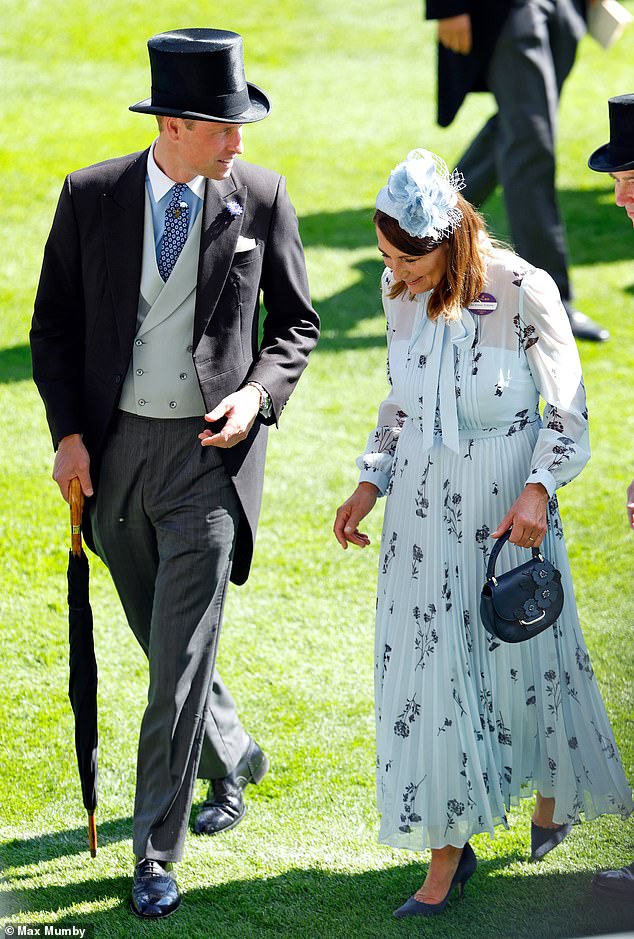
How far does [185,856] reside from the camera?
404 cm

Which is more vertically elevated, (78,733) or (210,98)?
(210,98)

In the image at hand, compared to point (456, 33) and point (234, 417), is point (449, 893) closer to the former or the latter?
point (234, 417)

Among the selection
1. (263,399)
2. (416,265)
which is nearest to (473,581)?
(263,399)

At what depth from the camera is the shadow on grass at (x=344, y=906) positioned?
372 centimetres

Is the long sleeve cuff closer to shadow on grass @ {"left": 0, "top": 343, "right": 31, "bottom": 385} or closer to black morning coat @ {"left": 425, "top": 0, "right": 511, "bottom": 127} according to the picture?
shadow on grass @ {"left": 0, "top": 343, "right": 31, "bottom": 385}

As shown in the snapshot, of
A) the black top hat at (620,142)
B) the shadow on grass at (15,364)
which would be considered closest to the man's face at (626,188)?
the black top hat at (620,142)

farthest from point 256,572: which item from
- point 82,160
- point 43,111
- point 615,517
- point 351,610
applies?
point 43,111

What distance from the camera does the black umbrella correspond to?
385cm

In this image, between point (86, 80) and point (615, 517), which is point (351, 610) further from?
point (86, 80)

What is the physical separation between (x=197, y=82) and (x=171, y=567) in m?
1.28

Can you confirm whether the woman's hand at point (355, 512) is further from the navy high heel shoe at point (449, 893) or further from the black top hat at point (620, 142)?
the black top hat at point (620, 142)

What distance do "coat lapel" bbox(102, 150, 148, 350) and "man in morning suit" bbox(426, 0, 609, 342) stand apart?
14.5 ft

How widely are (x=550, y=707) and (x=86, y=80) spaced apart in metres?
9.85

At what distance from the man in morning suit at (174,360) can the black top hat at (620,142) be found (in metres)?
0.87
